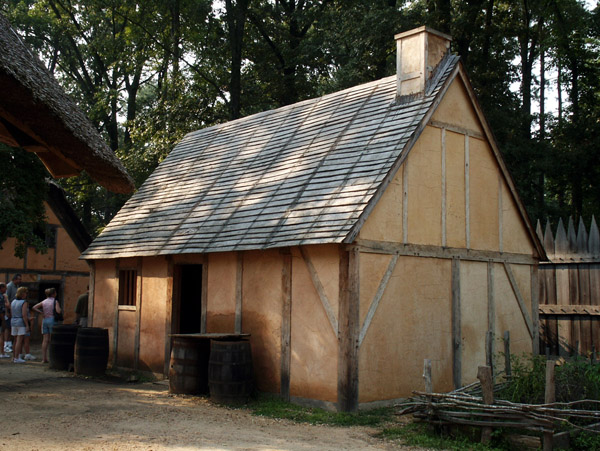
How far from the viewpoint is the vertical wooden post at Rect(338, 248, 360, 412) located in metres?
9.48

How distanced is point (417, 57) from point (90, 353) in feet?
28.7

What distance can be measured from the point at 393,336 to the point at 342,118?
185 inches

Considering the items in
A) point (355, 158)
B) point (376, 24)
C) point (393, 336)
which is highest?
point (376, 24)

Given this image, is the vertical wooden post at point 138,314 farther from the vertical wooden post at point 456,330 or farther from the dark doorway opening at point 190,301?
the vertical wooden post at point 456,330

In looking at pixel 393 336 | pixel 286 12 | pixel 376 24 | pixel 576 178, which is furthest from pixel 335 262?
pixel 286 12

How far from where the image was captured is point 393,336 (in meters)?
10.2

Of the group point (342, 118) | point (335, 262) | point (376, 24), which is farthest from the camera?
point (376, 24)

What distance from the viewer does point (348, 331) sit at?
9.57 meters

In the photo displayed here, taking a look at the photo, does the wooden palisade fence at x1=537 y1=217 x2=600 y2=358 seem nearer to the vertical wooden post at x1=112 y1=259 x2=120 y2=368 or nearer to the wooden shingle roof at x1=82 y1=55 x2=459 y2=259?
the wooden shingle roof at x1=82 y1=55 x2=459 y2=259

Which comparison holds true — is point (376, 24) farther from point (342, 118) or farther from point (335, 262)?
point (335, 262)

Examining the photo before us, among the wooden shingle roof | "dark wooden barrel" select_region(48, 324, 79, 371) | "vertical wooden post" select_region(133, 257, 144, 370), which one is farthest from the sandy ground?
the wooden shingle roof

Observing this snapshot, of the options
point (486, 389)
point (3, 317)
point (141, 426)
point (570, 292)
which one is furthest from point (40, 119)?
point (3, 317)

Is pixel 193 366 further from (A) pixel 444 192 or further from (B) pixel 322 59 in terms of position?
(B) pixel 322 59

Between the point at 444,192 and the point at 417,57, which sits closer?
the point at 444,192
